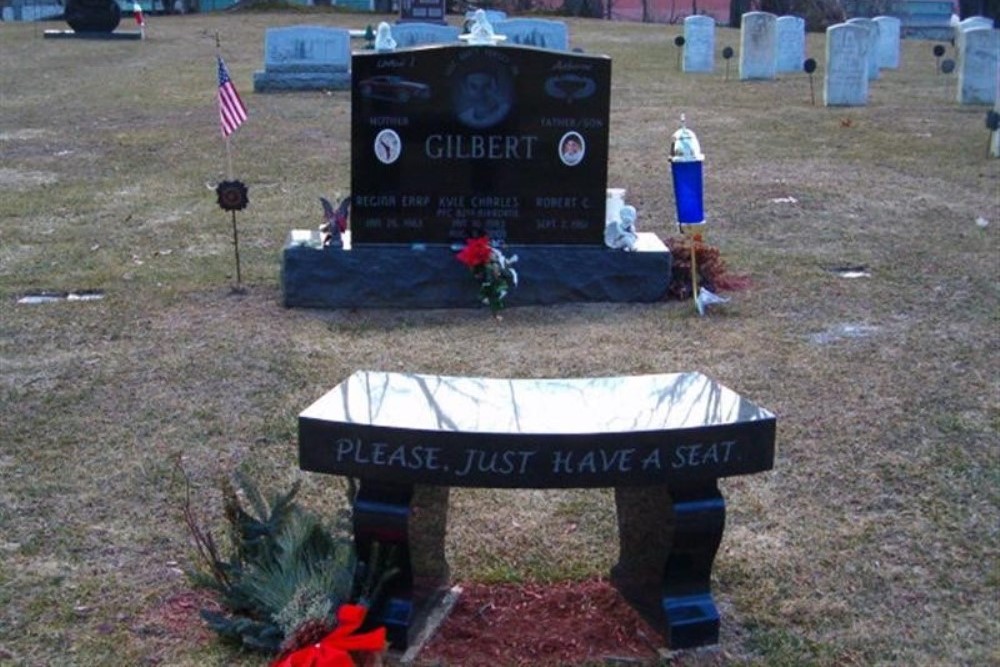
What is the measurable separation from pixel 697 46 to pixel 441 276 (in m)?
20.5

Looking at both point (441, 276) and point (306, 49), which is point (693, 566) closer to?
point (441, 276)

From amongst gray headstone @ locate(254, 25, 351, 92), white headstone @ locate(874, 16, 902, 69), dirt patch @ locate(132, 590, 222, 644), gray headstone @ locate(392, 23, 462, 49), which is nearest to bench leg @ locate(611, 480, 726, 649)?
dirt patch @ locate(132, 590, 222, 644)

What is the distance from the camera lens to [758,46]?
26.0 metres

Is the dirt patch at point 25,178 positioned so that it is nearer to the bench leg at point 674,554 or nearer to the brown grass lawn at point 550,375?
the brown grass lawn at point 550,375

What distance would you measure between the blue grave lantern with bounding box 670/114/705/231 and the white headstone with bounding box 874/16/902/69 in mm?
22455

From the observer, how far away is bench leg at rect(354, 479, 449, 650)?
14.0 feet

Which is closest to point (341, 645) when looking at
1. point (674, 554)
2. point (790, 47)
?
point (674, 554)

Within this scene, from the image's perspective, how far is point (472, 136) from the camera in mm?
8648

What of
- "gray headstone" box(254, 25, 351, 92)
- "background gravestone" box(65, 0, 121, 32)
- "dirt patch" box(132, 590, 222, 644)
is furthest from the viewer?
"background gravestone" box(65, 0, 121, 32)

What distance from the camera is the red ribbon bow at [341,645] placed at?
3959mm

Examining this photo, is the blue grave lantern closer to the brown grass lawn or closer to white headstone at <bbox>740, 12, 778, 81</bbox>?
the brown grass lawn

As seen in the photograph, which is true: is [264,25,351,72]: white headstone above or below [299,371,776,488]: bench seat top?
above

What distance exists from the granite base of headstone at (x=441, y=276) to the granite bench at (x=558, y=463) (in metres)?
4.10

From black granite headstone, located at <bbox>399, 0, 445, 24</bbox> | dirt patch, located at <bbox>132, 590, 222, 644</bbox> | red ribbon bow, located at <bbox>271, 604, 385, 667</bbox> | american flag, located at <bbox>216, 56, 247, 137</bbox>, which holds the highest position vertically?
black granite headstone, located at <bbox>399, 0, 445, 24</bbox>
